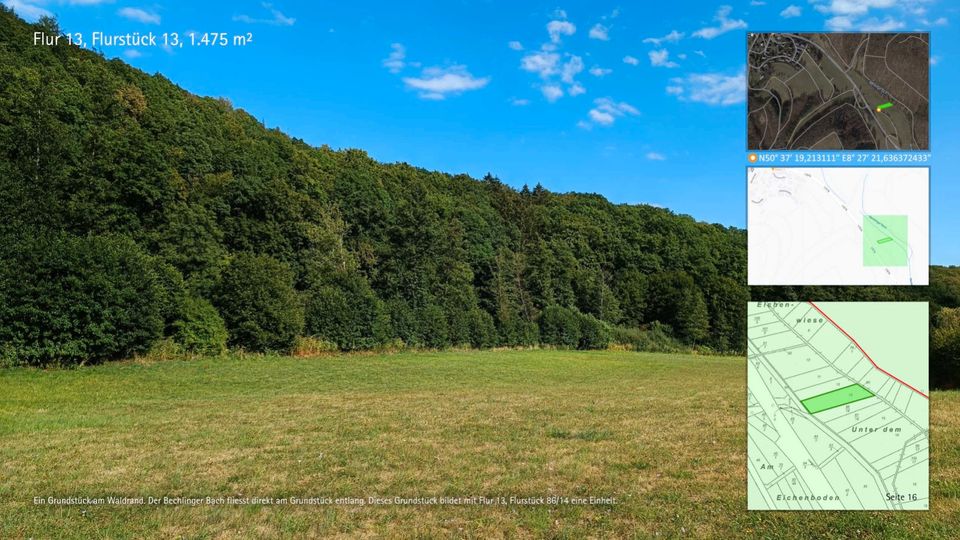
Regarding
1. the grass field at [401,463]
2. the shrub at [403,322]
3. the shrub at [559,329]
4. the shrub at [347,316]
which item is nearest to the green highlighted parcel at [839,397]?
the grass field at [401,463]

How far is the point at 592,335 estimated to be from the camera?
50.5 m

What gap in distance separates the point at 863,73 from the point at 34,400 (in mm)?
17402

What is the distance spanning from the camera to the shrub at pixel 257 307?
30547 mm

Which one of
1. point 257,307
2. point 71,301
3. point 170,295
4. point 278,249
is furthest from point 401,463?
point 278,249

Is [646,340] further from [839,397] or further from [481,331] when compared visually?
[839,397]

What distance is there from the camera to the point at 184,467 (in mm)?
7176

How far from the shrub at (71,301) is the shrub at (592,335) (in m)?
35.7

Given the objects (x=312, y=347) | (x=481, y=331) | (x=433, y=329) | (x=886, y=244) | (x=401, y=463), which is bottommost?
(x=312, y=347)

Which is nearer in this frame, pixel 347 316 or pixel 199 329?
pixel 199 329

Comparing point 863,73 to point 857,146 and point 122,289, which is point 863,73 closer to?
point 857,146

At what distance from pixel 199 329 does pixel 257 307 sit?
10.8 feet

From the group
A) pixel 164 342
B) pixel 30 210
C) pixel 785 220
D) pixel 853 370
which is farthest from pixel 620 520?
pixel 30 210

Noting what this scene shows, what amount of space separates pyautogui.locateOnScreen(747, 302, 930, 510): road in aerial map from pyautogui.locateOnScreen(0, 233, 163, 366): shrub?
24.4 meters

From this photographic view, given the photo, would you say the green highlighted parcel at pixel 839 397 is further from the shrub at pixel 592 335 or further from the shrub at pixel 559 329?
the shrub at pixel 592 335
